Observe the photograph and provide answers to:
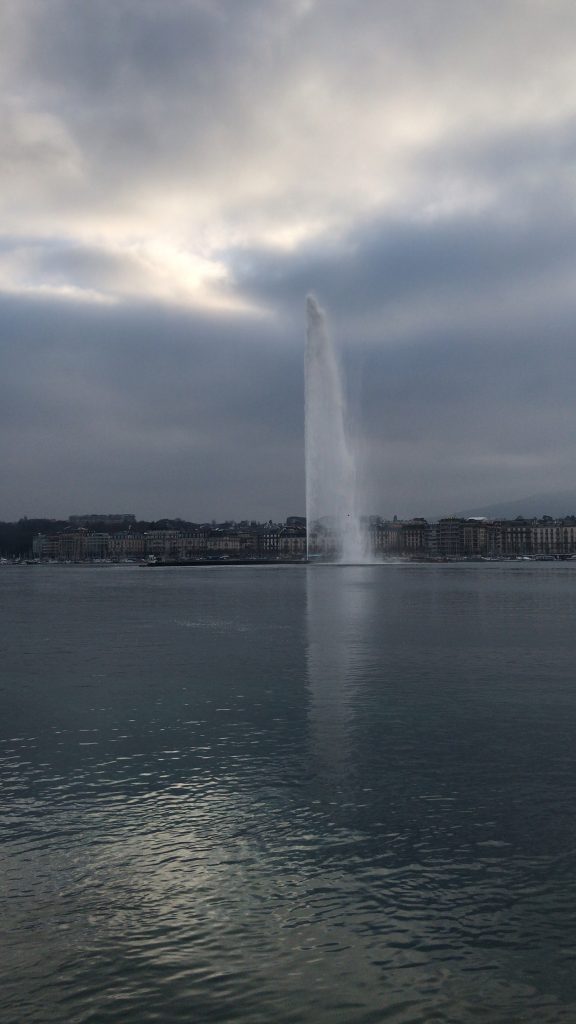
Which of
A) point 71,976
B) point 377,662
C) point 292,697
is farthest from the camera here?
point 377,662

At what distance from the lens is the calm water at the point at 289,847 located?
616 centimetres

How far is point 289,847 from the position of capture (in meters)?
8.79

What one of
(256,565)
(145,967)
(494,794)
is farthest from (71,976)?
(256,565)

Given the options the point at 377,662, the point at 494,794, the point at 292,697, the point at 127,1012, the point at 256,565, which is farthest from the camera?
the point at 256,565

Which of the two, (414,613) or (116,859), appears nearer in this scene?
(116,859)

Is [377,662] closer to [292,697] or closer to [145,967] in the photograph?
[292,697]

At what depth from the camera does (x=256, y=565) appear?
6122 inches

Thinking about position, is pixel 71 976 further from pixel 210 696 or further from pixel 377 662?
pixel 377 662

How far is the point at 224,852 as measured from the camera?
8648mm

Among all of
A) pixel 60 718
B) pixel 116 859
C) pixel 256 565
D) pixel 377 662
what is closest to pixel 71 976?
pixel 116 859

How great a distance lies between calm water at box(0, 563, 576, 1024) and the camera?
6.16 metres

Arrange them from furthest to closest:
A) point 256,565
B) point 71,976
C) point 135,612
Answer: point 256,565 < point 135,612 < point 71,976

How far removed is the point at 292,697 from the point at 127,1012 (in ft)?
37.9

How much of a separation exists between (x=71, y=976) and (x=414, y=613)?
3397 centimetres
